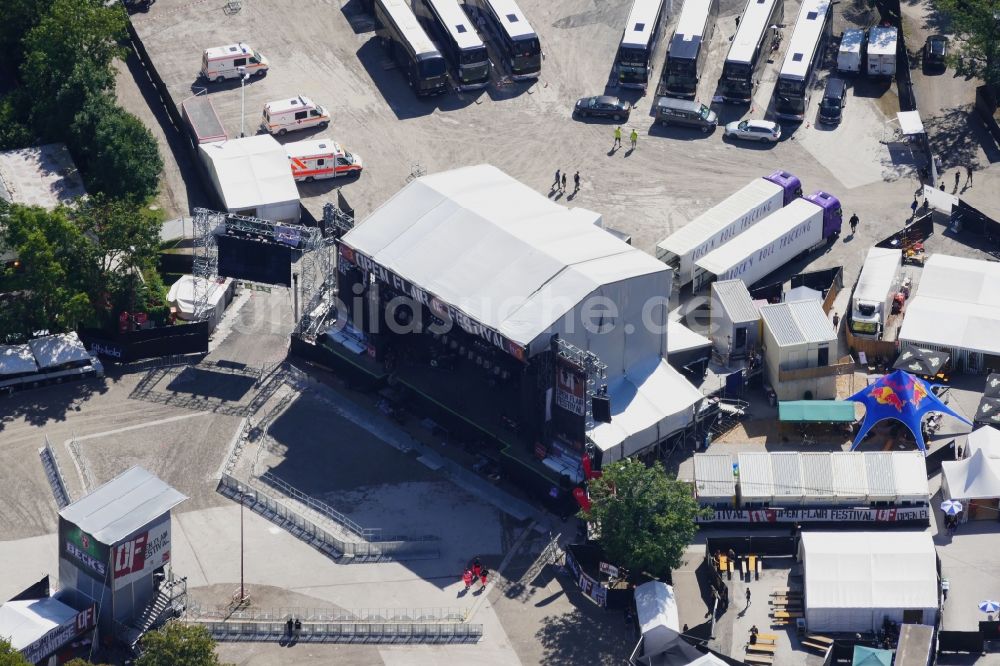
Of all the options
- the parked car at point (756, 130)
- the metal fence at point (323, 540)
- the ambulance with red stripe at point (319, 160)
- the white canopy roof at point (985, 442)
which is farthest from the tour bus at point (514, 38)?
the white canopy roof at point (985, 442)

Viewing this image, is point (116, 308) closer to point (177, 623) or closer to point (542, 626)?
point (177, 623)

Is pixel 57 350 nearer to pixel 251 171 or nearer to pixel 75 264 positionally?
pixel 75 264

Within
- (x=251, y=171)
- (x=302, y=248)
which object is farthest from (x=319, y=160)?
(x=302, y=248)

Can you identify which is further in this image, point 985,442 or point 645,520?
point 985,442

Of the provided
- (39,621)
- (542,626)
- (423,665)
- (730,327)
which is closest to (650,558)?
(542,626)

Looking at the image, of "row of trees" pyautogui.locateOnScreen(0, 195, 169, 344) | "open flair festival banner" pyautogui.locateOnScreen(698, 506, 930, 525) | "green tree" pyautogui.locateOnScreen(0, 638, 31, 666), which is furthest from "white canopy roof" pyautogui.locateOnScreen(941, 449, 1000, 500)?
"row of trees" pyautogui.locateOnScreen(0, 195, 169, 344)

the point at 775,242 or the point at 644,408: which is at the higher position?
the point at 775,242

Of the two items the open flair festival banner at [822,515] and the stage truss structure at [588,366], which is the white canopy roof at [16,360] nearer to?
the stage truss structure at [588,366]
